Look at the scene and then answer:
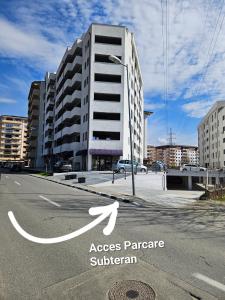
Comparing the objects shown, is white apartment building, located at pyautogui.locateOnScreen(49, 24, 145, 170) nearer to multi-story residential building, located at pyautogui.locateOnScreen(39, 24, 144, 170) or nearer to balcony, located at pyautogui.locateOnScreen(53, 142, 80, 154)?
multi-story residential building, located at pyautogui.locateOnScreen(39, 24, 144, 170)

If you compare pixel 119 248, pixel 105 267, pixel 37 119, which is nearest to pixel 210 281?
pixel 105 267

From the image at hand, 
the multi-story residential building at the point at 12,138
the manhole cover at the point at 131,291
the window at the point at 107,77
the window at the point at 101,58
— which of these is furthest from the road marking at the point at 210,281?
the multi-story residential building at the point at 12,138

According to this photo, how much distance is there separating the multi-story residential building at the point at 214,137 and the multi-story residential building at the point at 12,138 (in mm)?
85247

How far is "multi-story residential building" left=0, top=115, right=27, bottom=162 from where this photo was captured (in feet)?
447

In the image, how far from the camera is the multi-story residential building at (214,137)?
236ft

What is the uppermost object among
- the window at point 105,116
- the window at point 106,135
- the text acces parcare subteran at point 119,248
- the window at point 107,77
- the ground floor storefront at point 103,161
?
the window at point 107,77

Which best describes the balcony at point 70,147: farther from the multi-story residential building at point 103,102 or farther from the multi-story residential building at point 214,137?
the multi-story residential building at point 214,137

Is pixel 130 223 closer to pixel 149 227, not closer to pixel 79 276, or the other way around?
pixel 149 227

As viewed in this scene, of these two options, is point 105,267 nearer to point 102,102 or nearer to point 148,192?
point 148,192

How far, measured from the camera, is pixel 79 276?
4.28 meters

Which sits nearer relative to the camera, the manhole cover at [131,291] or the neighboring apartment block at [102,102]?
the manhole cover at [131,291]

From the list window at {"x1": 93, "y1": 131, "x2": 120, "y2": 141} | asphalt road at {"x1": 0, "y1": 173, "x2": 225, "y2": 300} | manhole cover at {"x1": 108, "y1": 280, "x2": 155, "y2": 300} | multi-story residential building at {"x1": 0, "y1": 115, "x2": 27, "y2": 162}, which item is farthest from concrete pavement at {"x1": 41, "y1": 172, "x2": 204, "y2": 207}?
multi-story residential building at {"x1": 0, "y1": 115, "x2": 27, "y2": 162}

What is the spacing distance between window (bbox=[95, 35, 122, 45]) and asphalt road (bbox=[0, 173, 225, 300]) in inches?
1685

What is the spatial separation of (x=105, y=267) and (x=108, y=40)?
46810mm
